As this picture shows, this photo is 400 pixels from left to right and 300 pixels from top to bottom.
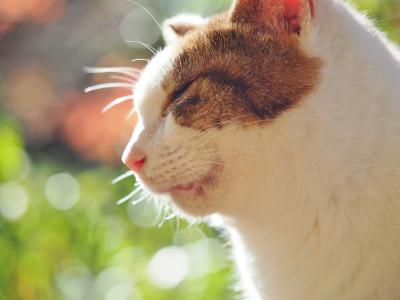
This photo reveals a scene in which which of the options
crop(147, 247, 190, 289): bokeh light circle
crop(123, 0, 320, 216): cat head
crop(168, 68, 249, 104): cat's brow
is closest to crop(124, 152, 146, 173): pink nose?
crop(123, 0, 320, 216): cat head

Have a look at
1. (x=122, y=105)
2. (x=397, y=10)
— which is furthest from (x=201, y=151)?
(x=122, y=105)

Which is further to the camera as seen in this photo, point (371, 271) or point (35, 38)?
point (35, 38)

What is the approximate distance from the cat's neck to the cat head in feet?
0.07

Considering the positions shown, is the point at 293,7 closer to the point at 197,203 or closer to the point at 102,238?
the point at 197,203

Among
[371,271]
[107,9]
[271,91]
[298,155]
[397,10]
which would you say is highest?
[107,9]

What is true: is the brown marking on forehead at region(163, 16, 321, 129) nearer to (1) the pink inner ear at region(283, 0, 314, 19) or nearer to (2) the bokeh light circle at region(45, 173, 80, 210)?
(1) the pink inner ear at region(283, 0, 314, 19)

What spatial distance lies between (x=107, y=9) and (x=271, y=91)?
2.55 m

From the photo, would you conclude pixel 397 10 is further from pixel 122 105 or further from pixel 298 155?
pixel 122 105

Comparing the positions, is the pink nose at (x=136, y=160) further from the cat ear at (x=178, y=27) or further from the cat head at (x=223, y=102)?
the cat ear at (x=178, y=27)

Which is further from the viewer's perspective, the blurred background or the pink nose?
the blurred background

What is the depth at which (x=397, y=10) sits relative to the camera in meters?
1.91

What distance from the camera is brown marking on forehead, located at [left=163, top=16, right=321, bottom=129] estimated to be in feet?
3.36

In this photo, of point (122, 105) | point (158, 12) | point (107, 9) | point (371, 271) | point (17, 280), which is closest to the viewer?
point (371, 271)

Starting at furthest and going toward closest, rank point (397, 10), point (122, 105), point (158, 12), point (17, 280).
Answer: point (158, 12) < point (122, 105) < point (397, 10) < point (17, 280)
